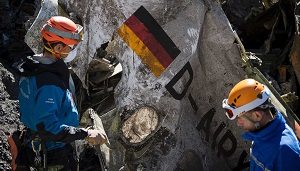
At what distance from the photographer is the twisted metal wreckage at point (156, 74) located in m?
4.86

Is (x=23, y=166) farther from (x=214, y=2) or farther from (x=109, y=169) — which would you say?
(x=214, y=2)

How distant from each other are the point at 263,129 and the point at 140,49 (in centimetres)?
167

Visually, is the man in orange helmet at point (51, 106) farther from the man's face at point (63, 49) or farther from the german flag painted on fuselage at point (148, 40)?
the german flag painted on fuselage at point (148, 40)

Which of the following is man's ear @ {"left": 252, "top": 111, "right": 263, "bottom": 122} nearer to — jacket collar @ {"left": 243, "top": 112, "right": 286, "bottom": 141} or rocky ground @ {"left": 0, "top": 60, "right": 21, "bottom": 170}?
jacket collar @ {"left": 243, "top": 112, "right": 286, "bottom": 141}

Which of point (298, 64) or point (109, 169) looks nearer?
point (109, 169)

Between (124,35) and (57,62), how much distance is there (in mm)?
1066

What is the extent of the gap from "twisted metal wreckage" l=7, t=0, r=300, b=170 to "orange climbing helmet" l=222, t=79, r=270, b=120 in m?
1.20

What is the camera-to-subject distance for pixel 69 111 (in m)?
3.99

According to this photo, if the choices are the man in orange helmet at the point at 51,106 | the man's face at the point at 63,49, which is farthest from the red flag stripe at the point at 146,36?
the man's face at the point at 63,49

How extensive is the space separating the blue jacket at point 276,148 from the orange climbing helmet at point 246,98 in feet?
0.56

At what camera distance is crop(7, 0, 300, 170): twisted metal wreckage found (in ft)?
15.9

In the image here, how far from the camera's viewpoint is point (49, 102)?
3781 mm

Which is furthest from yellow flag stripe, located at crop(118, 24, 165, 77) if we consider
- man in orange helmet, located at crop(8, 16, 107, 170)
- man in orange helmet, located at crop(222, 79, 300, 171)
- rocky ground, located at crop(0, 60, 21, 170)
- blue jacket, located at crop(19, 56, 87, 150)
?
rocky ground, located at crop(0, 60, 21, 170)

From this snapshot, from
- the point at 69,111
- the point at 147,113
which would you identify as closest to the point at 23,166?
the point at 69,111
